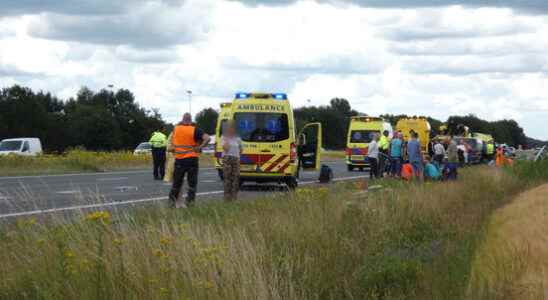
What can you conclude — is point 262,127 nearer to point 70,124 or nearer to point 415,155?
point 415,155

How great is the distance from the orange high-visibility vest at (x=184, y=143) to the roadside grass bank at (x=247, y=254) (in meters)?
2.95

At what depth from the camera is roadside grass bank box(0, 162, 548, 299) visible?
764 centimetres

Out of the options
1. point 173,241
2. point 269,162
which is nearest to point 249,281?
point 173,241

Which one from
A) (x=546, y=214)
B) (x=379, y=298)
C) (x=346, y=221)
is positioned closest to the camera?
(x=379, y=298)

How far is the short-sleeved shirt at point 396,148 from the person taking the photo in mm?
30797

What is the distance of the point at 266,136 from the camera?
26.1m

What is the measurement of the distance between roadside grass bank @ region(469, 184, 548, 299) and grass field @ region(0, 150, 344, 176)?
70.0 feet

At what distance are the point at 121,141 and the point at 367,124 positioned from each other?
70.9 m

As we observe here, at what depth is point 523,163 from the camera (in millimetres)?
37844

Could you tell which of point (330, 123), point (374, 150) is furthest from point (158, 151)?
point (330, 123)

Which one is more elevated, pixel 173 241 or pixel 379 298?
pixel 173 241

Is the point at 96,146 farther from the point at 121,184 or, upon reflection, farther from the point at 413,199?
the point at 413,199

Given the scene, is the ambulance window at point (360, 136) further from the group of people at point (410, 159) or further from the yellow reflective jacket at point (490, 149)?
the yellow reflective jacket at point (490, 149)

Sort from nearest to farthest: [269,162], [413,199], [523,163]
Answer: [413,199] < [269,162] < [523,163]
